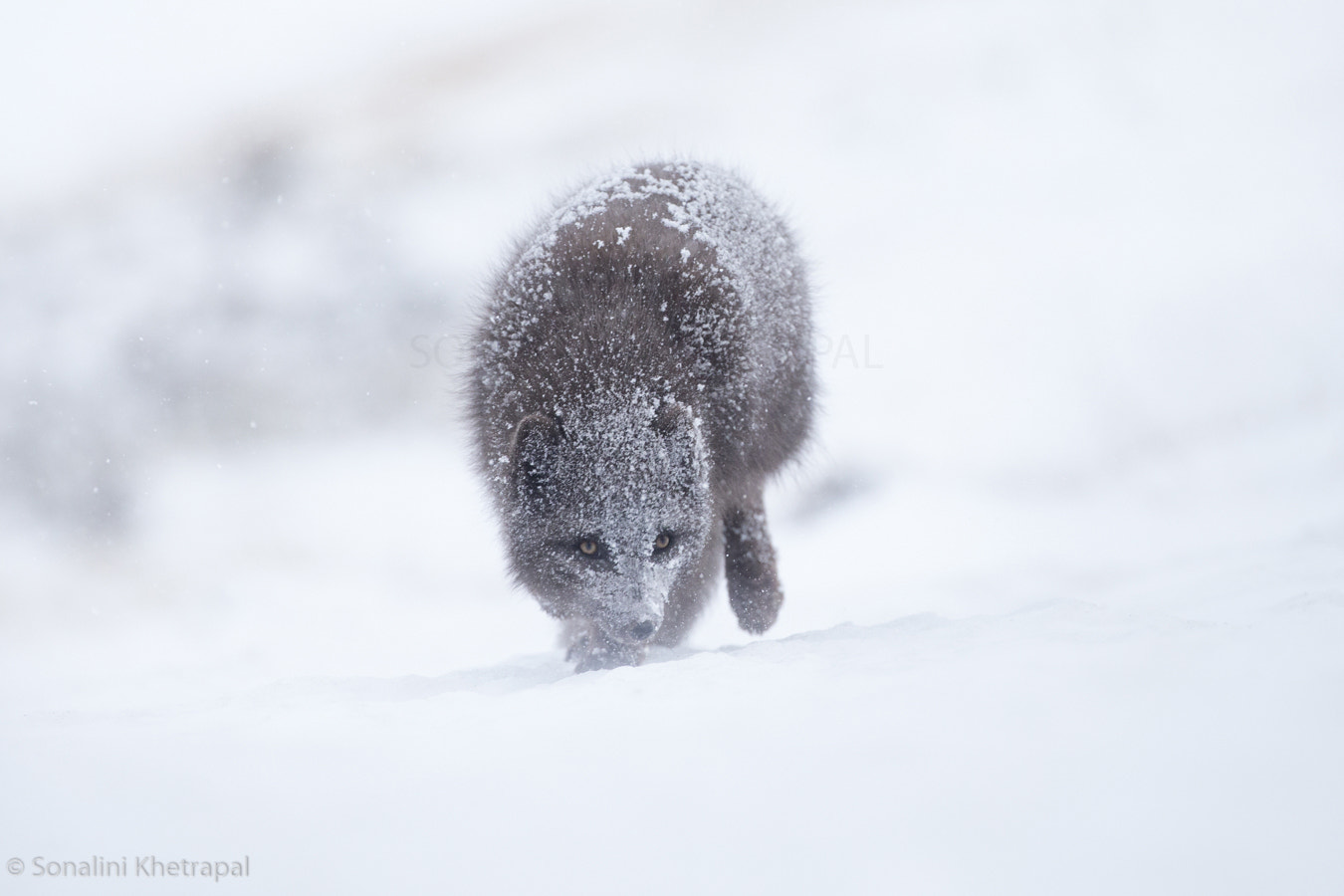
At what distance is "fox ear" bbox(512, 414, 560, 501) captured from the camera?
3.41m

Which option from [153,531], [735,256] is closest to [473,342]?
[735,256]

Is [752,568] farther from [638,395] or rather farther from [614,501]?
[638,395]

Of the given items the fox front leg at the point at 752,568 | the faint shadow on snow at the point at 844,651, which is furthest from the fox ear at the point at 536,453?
the fox front leg at the point at 752,568

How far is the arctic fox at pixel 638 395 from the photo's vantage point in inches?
135

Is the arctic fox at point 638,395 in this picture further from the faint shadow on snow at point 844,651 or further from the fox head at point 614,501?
the faint shadow on snow at point 844,651

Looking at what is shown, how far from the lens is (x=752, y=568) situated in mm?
4641

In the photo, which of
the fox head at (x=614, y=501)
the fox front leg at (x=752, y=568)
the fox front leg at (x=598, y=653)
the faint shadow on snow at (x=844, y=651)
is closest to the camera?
the faint shadow on snow at (x=844, y=651)

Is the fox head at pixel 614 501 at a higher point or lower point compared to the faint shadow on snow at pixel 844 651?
higher

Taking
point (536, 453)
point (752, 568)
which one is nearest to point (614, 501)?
point (536, 453)

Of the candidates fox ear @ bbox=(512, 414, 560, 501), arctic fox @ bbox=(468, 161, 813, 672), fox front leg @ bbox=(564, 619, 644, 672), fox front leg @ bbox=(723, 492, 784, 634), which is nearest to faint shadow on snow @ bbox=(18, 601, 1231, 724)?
fox front leg @ bbox=(564, 619, 644, 672)

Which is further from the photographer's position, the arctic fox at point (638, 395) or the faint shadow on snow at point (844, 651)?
the arctic fox at point (638, 395)

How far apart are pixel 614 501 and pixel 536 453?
1.31 ft

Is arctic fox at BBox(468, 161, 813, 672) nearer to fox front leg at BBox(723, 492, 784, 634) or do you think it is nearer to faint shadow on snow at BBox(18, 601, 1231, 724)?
fox front leg at BBox(723, 492, 784, 634)

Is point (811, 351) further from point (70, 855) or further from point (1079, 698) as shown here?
point (70, 855)
